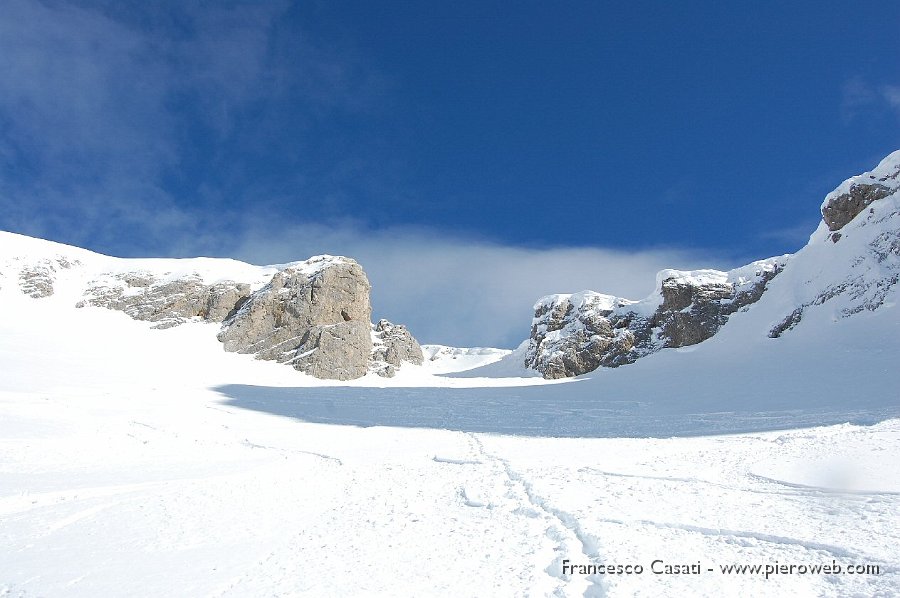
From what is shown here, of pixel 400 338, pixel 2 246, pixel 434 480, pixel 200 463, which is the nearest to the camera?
pixel 434 480

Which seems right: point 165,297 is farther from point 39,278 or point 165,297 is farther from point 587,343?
point 587,343

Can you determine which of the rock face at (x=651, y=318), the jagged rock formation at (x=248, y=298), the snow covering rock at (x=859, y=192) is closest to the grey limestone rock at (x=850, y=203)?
the snow covering rock at (x=859, y=192)

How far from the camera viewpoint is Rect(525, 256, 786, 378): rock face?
47.9 m

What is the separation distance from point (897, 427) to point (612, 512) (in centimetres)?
927

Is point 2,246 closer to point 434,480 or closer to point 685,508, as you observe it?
point 434,480

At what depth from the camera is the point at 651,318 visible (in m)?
55.3

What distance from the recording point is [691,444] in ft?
35.2

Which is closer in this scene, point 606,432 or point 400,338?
point 606,432

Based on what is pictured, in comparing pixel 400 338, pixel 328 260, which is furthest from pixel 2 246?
pixel 400 338

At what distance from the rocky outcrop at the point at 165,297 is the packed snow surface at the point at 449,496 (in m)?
32.6

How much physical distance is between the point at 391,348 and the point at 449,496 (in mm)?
49321

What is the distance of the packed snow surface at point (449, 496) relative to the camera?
4.07 meters

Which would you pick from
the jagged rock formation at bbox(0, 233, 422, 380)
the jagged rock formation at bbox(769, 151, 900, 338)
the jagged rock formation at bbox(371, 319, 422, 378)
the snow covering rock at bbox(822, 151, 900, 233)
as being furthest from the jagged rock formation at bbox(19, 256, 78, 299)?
the snow covering rock at bbox(822, 151, 900, 233)

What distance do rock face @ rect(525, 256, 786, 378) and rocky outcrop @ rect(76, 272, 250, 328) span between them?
35.2m
